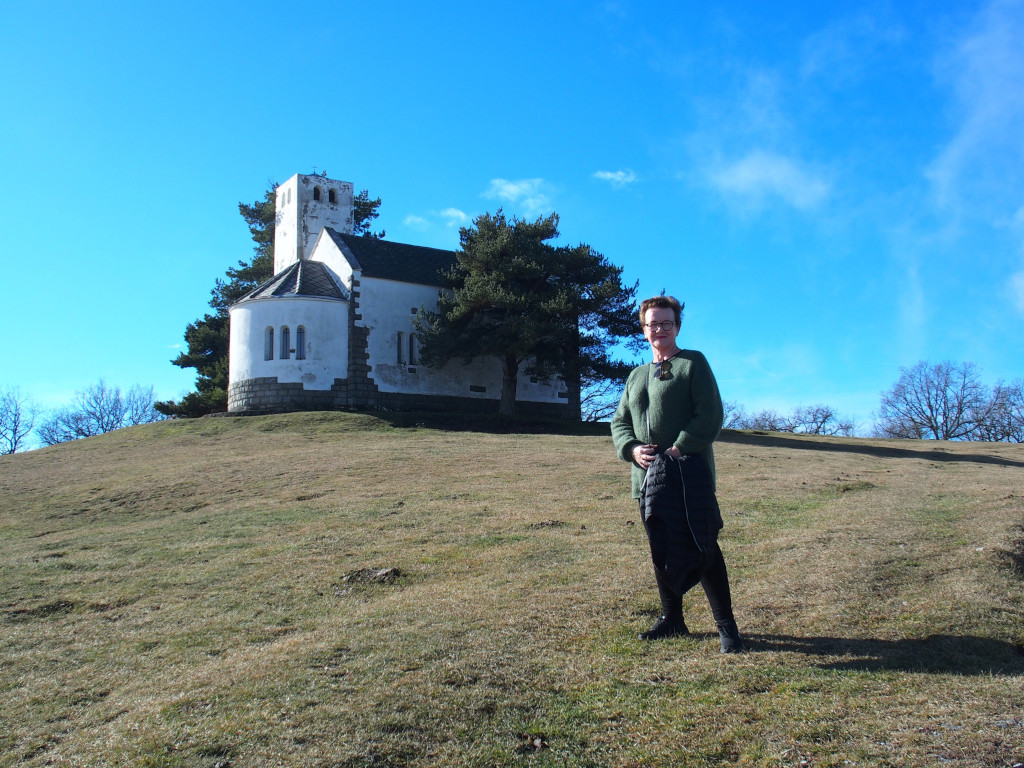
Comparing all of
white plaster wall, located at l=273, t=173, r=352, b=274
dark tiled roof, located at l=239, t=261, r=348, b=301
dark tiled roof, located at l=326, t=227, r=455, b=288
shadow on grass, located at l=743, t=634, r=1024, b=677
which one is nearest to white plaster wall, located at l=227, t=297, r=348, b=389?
dark tiled roof, located at l=239, t=261, r=348, b=301

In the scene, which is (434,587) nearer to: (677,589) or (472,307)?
(677,589)

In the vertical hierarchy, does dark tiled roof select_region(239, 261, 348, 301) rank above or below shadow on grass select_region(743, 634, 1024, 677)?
above

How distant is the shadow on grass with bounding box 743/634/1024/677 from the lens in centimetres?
511

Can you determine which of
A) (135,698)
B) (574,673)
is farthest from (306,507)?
(574,673)

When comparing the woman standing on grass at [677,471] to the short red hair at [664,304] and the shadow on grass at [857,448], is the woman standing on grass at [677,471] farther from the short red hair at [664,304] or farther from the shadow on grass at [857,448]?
the shadow on grass at [857,448]

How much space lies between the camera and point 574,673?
5.22m

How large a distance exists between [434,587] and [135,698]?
3115mm

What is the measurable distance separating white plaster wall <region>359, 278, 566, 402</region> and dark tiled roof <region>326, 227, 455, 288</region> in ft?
1.34

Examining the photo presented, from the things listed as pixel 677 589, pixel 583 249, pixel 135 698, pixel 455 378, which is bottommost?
pixel 135 698

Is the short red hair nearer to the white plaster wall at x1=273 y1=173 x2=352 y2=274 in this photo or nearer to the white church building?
the white church building

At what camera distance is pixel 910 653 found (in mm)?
5375

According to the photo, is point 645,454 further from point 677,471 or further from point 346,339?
point 346,339

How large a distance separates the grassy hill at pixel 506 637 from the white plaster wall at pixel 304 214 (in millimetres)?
26039

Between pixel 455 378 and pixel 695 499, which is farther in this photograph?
pixel 455 378
